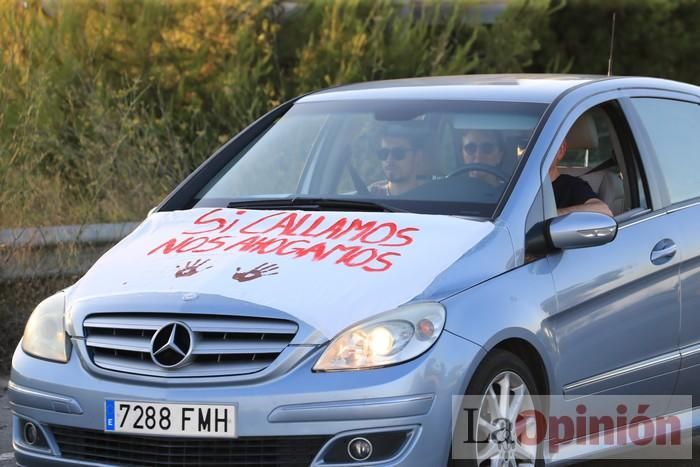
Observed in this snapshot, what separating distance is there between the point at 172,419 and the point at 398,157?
1.72 metres

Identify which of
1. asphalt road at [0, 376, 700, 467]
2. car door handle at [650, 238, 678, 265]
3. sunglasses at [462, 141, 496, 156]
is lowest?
asphalt road at [0, 376, 700, 467]

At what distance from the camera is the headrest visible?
19.6ft

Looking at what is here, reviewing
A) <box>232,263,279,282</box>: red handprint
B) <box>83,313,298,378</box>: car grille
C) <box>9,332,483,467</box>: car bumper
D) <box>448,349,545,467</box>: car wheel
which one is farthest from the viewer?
<box>232,263,279,282</box>: red handprint

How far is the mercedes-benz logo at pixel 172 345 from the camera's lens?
4676mm

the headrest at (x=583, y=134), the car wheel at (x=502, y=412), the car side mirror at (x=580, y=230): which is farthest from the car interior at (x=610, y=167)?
the car wheel at (x=502, y=412)

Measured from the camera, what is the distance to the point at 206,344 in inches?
184

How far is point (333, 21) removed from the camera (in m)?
14.8

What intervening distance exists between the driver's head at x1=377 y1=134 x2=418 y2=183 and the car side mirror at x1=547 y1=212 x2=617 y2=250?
715mm

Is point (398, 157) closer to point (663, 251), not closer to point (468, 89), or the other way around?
point (468, 89)

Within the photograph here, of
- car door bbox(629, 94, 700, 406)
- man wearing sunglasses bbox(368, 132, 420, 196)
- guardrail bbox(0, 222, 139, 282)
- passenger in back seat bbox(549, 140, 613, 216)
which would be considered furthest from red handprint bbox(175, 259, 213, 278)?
guardrail bbox(0, 222, 139, 282)

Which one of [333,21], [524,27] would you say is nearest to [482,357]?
[333,21]

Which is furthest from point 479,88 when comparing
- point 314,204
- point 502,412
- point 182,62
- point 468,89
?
point 182,62

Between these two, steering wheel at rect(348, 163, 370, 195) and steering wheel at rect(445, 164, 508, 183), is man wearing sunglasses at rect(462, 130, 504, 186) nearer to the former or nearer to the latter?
steering wheel at rect(445, 164, 508, 183)

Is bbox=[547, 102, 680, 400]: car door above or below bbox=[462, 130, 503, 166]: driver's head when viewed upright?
below
